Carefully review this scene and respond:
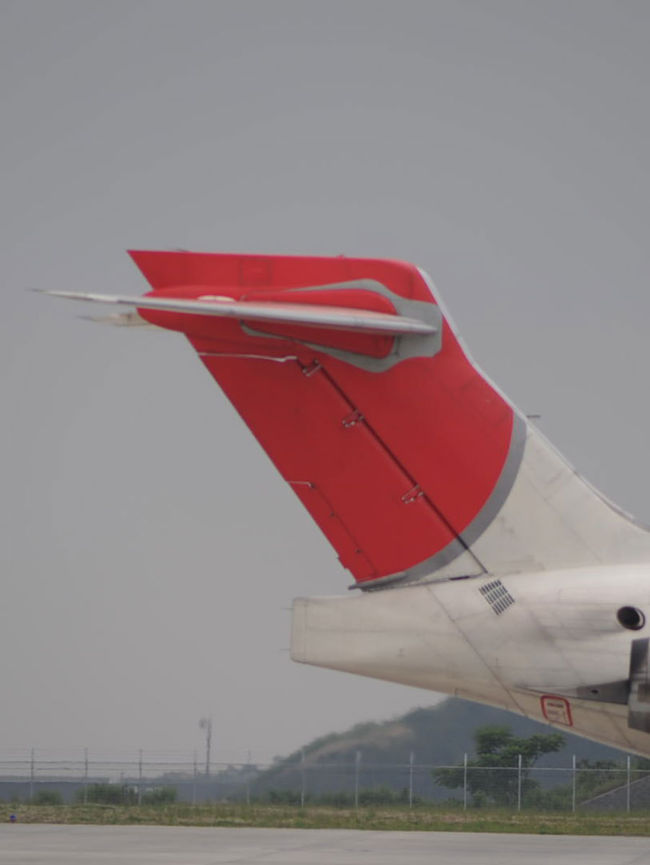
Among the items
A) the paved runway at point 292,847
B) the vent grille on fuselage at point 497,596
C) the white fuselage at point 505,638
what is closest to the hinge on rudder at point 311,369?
the white fuselage at point 505,638

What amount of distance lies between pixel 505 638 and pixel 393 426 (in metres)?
2.07

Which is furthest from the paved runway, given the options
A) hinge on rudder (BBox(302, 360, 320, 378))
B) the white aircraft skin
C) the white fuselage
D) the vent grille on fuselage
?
hinge on rudder (BBox(302, 360, 320, 378))

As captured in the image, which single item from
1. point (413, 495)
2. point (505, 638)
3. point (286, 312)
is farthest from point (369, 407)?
point (505, 638)

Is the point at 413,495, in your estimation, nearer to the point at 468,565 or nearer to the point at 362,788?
the point at 468,565

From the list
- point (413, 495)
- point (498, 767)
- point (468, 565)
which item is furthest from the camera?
point (498, 767)

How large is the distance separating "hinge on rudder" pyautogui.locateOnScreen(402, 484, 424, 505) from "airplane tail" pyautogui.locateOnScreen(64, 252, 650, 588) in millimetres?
26

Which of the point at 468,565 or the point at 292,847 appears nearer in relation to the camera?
the point at 468,565

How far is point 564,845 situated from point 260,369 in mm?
12007

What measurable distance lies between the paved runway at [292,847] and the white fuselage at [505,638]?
5693 millimetres

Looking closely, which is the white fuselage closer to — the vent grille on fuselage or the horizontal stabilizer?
the vent grille on fuselage

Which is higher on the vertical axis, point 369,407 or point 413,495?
point 369,407

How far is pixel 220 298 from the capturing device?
12.6 meters

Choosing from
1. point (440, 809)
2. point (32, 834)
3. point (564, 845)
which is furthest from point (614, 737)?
point (440, 809)

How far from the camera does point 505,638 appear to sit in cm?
1229
